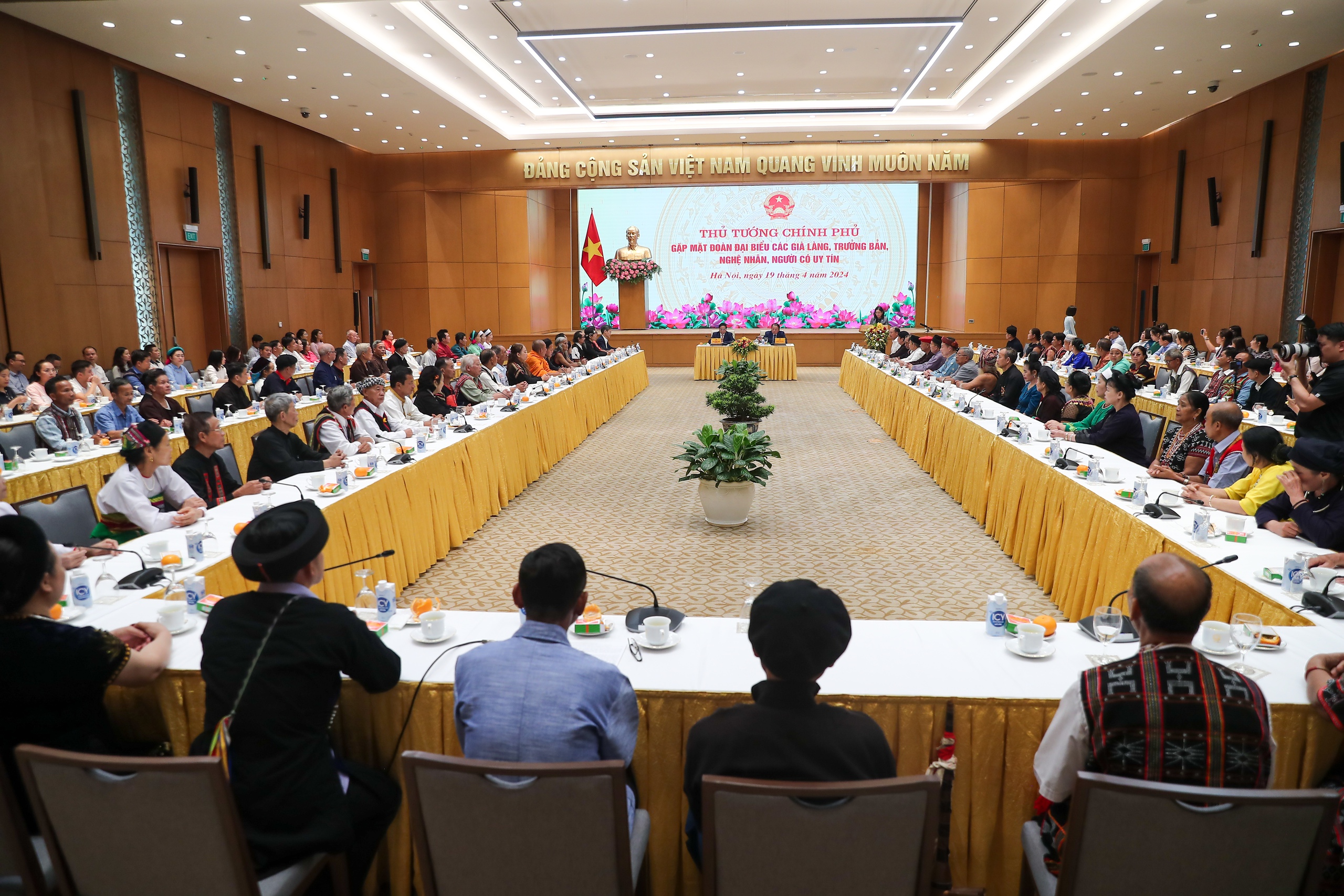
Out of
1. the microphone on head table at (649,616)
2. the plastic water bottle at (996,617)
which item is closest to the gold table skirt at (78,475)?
the microphone on head table at (649,616)

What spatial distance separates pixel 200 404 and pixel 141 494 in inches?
179

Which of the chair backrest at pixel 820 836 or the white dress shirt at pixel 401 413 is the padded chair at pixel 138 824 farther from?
the white dress shirt at pixel 401 413

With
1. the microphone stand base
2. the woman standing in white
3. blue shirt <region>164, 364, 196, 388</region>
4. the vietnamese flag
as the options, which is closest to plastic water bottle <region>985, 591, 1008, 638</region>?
the microphone stand base

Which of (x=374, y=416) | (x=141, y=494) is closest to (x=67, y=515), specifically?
(x=141, y=494)

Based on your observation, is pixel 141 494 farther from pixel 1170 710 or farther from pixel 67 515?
pixel 1170 710

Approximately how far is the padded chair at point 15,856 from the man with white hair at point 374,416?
3.94 m

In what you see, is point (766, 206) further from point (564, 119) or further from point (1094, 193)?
point (1094, 193)

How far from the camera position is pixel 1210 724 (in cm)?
162

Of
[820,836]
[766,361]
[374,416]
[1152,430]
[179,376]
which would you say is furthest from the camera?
[766,361]

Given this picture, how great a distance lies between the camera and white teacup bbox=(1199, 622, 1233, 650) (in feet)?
7.62

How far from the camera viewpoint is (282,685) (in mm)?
1786

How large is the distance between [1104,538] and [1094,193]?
14.1 metres

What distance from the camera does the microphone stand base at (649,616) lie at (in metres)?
2.55

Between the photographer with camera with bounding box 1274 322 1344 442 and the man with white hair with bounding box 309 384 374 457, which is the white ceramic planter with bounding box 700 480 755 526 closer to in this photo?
the man with white hair with bounding box 309 384 374 457
